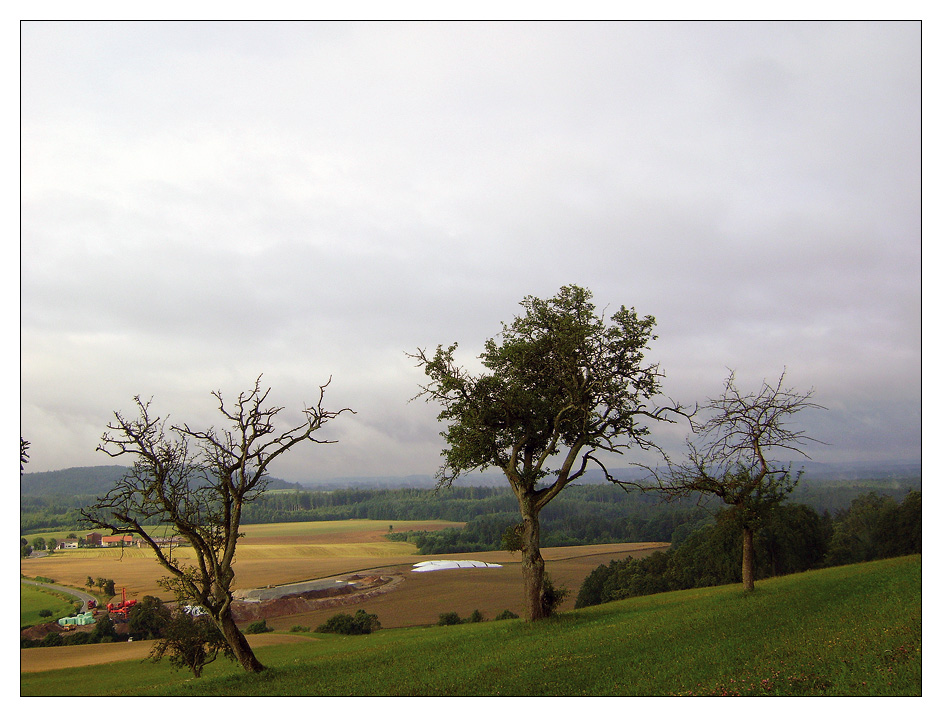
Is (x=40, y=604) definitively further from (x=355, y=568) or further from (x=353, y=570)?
(x=355, y=568)

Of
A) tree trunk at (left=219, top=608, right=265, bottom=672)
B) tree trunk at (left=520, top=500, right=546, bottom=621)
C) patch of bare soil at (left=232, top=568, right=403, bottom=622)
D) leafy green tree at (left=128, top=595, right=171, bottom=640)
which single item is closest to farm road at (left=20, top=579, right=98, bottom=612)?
leafy green tree at (left=128, top=595, right=171, bottom=640)

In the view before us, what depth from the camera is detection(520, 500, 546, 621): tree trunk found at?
16.8 meters

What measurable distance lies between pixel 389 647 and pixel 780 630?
1150 centimetres

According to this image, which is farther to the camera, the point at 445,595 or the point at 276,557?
the point at 276,557

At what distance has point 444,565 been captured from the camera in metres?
26.8

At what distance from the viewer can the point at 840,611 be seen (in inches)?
543

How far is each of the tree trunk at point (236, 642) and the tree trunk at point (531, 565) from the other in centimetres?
839

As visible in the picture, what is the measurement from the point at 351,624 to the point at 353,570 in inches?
135

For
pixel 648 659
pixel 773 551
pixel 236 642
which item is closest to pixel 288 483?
pixel 236 642

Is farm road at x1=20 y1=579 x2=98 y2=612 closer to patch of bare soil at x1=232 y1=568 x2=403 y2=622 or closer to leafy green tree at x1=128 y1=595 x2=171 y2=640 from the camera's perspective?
leafy green tree at x1=128 y1=595 x2=171 y2=640

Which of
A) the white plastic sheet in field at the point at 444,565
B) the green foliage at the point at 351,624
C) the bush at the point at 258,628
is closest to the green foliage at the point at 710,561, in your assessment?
the white plastic sheet in field at the point at 444,565

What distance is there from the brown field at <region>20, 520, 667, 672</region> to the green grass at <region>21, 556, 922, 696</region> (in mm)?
4208
